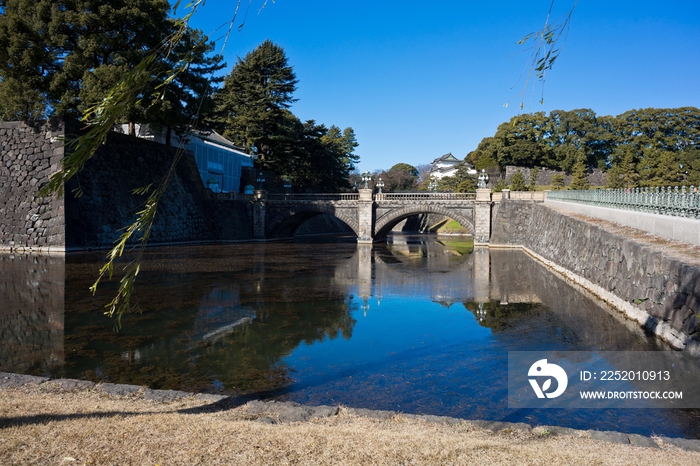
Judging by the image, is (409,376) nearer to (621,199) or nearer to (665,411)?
(665,411)

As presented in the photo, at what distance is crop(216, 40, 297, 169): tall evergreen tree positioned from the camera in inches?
2050

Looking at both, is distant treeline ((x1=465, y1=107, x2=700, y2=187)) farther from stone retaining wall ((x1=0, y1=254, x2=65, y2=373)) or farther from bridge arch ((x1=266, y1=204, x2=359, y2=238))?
stone retaining wall ((x1=0, y1=254, x2=65, y2=373))

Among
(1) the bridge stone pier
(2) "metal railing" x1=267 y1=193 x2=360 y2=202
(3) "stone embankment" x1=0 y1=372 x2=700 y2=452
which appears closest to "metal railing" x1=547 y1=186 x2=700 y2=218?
(3) "stone embankment" x1=0 y1=372 x2=700 y2=452

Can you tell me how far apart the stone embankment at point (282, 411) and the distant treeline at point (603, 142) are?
177 feet

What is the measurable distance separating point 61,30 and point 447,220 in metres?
52.8

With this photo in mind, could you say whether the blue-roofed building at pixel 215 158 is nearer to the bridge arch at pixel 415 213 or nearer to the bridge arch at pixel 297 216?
the bridge arch at pixel 297 216

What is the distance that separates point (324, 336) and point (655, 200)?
39.2 feet

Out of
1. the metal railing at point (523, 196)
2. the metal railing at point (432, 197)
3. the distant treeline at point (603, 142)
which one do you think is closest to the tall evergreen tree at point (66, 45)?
the metal railing at point (432, 197)

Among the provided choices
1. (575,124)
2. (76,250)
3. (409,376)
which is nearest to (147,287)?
(409,376)

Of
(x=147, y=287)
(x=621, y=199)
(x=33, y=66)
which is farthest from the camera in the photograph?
(x=33, y=66)

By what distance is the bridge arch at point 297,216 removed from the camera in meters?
46.0

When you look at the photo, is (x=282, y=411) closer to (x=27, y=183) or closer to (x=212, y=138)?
(x=27, y=183)

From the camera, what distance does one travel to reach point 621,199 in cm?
2070

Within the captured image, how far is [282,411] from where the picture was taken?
234 inches
